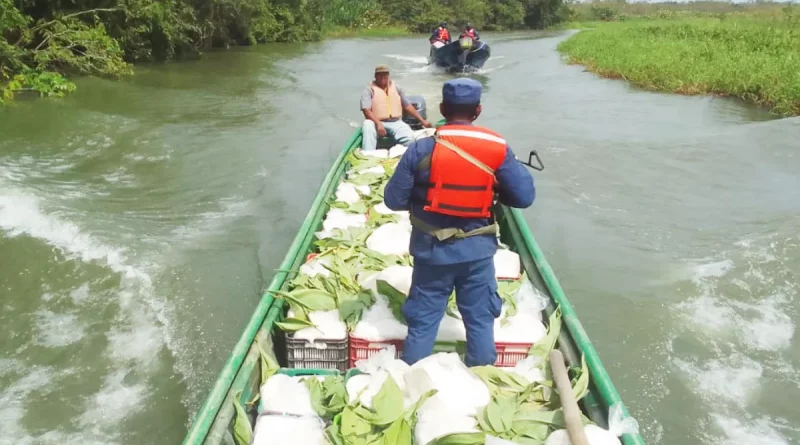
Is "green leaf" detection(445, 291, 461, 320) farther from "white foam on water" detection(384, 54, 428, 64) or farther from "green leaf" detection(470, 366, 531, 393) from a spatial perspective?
"white foam on water" detection(384, 54, 428, 64)

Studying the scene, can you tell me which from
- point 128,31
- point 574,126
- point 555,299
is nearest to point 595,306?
point 555,299

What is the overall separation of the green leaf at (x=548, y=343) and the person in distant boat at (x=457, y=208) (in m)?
0.25

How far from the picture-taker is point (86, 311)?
4969 millimetres

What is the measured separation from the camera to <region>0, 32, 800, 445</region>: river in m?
4.12

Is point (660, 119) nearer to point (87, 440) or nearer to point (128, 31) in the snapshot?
point (87, 440)

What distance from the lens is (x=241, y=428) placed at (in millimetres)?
2580

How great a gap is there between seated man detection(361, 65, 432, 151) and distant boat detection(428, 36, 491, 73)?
12.1 metres

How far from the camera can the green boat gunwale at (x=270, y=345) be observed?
252 centimetres

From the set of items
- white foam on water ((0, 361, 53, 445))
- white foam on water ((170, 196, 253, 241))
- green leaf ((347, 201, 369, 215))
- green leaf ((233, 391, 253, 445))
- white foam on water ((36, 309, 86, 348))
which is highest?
green leaf ((347, 201, 369, 215))

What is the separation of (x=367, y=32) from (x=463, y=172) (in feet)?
126

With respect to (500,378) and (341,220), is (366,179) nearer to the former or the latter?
(341,220)

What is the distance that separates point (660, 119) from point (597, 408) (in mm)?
11219

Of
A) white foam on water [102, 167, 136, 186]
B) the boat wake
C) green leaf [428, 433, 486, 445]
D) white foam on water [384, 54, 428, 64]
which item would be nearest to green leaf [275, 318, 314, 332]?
green leaf [428, 433, 486, 445]

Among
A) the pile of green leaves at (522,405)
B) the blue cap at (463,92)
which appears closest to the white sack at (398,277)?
the pile of green leaves at (522,405)
